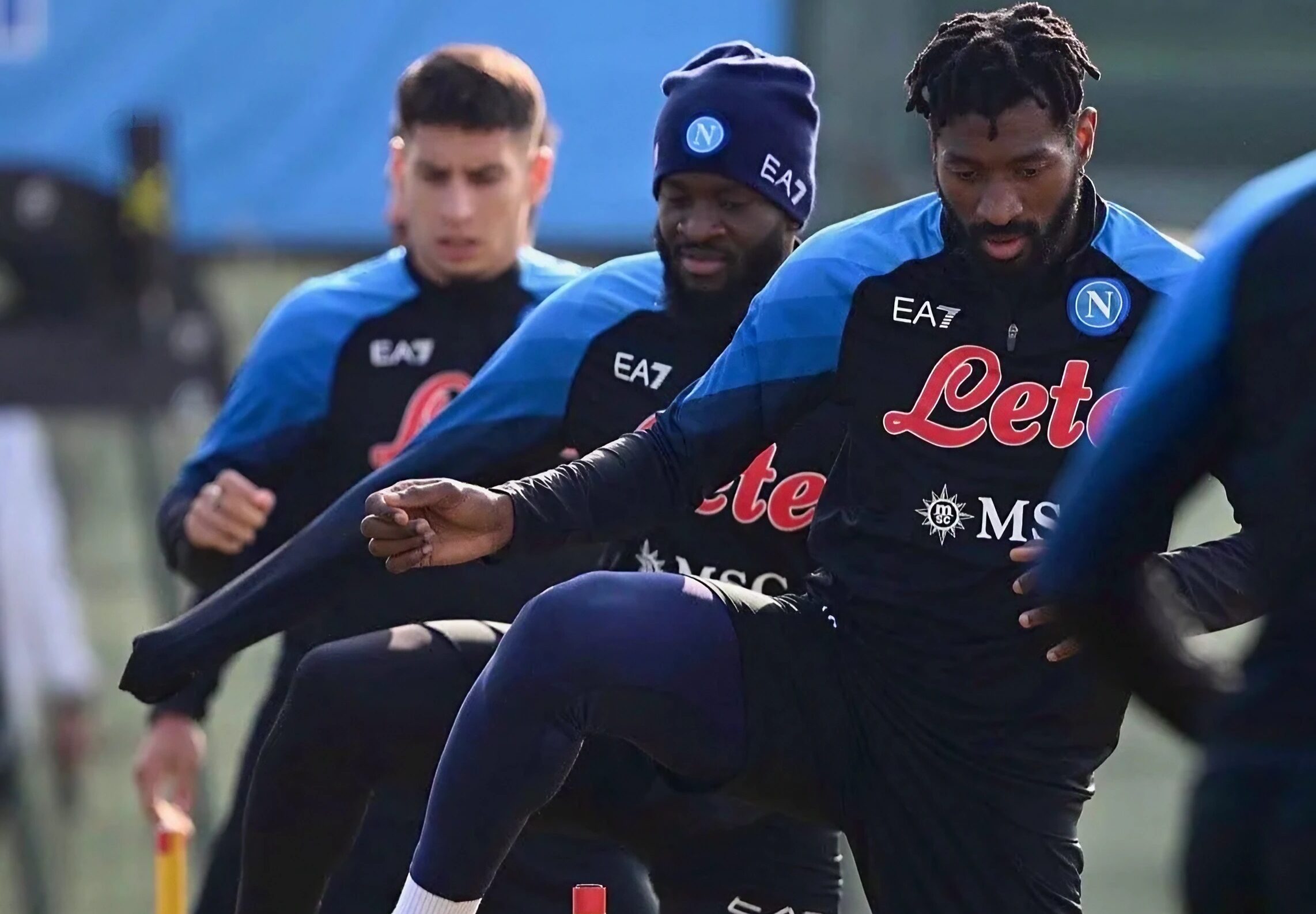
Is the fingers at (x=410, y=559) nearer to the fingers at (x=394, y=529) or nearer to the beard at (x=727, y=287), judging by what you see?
the fingers at (x=394, y=529)

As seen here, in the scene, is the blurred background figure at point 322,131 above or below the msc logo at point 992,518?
above

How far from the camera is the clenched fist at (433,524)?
10.3 feet

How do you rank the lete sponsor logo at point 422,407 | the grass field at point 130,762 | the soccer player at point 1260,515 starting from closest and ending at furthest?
1. the soccer player at point 1260,515
2. the lete sponsor logo at point 422,407
3. the grass field at point 130,762

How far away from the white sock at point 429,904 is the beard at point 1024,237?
108 centimetres

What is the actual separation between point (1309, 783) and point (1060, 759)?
40.6 inches

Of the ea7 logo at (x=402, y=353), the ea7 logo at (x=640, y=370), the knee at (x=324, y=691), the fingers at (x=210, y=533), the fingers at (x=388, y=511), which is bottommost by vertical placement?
the knee at (x=324, y=691)

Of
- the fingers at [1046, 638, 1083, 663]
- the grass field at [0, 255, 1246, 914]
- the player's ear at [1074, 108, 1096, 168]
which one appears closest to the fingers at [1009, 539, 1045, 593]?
the fingers at [1046, 638, 1083, 663]

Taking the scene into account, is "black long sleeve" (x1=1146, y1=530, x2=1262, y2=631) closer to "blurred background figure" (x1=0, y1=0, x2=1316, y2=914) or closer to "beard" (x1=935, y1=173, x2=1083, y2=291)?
"beard" (x1=935, y1=173, x2=1083, y2=291)

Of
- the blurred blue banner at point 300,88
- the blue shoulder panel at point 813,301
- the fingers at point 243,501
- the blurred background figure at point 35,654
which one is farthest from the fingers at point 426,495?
the blurred background figure at point 35,654

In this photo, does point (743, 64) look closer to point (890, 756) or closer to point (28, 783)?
point (890, 756)

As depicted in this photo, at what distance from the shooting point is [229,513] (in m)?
4.17

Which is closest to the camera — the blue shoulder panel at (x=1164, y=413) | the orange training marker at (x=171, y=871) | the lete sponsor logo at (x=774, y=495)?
the blue shoulder panel at (x=1164, y=413)

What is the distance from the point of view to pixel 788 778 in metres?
3.29

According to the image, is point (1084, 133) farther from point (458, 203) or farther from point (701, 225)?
point (458, 203)
